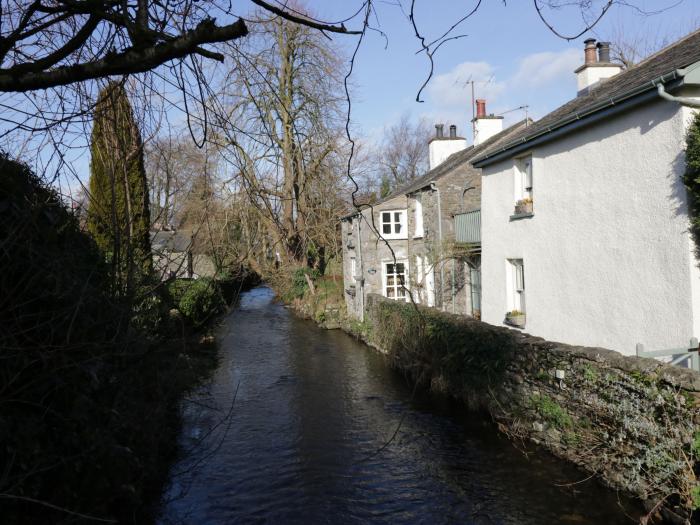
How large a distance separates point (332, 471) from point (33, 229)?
22.5 ft

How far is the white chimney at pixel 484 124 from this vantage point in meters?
25.7

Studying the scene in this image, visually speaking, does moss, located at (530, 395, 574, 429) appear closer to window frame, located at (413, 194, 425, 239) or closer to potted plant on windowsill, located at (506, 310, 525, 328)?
potted plant on windowsill, located at (506, 310, 525, 328)

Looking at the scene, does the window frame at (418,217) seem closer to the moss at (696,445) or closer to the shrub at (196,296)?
the shrub at (196,296)

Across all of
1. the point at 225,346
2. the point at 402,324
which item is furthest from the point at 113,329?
the point at 225,346

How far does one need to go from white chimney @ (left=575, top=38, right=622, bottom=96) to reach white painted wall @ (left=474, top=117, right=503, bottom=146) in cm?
815

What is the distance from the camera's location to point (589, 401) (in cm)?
846

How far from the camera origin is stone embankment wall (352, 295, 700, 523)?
6.75m

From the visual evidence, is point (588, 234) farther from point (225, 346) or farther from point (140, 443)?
point (225, 346)

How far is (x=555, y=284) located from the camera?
42.7 feet

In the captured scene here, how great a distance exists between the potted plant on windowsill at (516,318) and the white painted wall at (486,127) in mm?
12651

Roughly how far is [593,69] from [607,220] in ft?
25.3

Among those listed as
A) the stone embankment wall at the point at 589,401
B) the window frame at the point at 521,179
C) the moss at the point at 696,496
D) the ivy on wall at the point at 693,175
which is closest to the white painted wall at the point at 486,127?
the window frame at the point at 521,179

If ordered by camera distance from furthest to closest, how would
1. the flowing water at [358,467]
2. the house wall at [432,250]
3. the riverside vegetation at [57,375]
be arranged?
the house wall at [432,250] → the flowing water at [358,467] → the riverside vegetation at [57,375]

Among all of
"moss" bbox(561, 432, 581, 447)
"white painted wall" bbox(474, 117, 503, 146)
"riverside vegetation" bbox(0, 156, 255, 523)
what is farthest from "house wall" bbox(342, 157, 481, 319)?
"riverside vegetation" bbox(0, 156, 255, 523)
